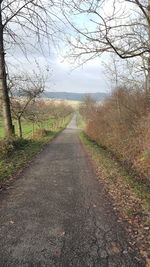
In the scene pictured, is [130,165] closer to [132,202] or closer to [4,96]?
[132,202]

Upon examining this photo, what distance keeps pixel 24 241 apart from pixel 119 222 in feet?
6.64

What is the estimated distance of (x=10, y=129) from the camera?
12.4 meters

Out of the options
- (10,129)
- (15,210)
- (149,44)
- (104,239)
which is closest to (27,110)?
(10,129)

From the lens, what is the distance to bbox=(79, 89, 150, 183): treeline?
28.9 ft

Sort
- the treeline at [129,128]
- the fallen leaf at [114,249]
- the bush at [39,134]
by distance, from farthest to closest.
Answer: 1. the bush at [39,134]
2. the treeline at [129,128]
3. the fallen leaf at [114,249]

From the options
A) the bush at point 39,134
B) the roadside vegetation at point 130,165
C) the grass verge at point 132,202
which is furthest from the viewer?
the bush at point 39,134

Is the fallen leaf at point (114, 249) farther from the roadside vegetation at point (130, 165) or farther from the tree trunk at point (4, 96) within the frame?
the tree trunk at point (4, 96)

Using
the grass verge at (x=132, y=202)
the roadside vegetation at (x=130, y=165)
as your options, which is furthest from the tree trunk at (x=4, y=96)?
the grass verge at (x=132, y=202)

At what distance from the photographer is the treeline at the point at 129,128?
8.80 meters

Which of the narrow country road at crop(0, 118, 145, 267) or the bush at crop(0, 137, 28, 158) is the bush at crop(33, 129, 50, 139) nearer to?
the bush at crop(0, 137, 28, 158)

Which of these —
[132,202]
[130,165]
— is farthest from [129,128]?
[132,202]

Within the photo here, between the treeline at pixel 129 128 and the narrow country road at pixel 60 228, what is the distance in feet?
11.7

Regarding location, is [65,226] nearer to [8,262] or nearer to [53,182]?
[8,262]

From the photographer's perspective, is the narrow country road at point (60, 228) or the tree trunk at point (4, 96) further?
the tree trunk at point (4, 96)
